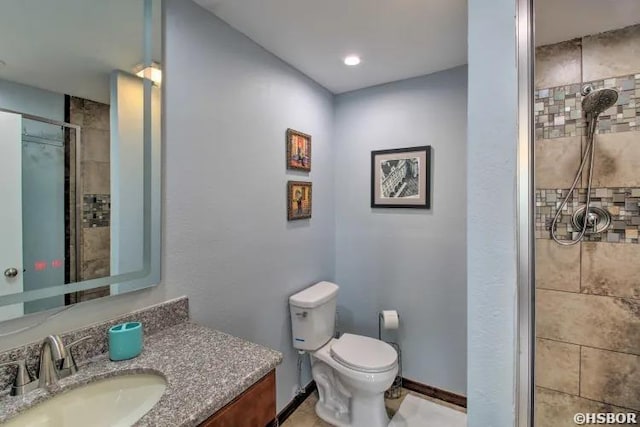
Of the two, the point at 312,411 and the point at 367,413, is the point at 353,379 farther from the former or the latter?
the point at 312,411

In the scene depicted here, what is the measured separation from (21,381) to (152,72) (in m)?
1.11

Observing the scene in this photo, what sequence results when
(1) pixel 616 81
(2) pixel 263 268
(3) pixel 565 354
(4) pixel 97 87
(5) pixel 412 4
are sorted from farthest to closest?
1. (2) pixel 263 268
2. (3) pixel 565 354
3. (1) pixel 616 81
4. (5) pixel 412 4
5. (4) pixel 97 87

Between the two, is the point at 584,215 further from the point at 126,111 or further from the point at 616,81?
the point at 126,111

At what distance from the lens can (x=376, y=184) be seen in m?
2.28

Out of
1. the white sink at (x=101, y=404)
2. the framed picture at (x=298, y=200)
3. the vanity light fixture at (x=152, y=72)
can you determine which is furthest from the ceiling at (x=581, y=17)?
the white sink at (x=101, y=404)

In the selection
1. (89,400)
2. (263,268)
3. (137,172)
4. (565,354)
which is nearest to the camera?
(89,400)

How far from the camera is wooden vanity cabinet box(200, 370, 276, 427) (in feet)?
2.63

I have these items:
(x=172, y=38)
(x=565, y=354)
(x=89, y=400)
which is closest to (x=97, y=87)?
(x=172, y=38)

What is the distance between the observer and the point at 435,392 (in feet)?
6.86

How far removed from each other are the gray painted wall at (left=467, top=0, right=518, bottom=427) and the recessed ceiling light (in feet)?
3.60

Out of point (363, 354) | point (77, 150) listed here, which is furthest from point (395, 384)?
point (77, 150)

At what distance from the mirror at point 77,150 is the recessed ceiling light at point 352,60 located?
3.52 ft

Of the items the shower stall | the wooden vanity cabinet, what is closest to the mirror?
the shower stall

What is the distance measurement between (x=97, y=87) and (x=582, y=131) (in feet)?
7.28
